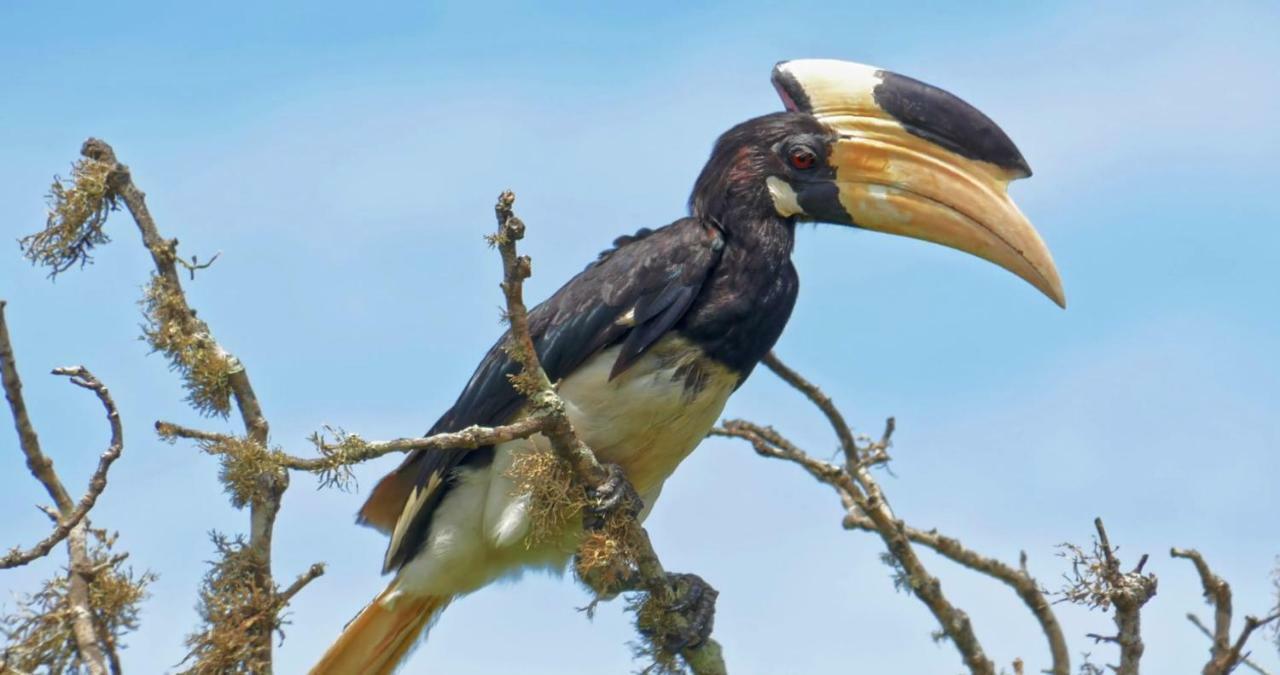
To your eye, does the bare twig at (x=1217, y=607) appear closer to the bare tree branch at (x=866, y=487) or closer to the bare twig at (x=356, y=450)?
the bare tree branch at (x=866, y=487)

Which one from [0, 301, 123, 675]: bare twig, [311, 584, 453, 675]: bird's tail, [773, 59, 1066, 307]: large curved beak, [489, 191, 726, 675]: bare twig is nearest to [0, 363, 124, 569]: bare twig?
[0, 301, 123, 675]: bare twig

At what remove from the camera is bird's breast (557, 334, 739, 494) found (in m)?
5.97

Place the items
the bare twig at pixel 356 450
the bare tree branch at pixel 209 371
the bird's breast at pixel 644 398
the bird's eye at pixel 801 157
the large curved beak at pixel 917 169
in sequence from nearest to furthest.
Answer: the bare twig at pixel 356 450 → the bare tree branch at pixel 209 371 → the bird's breast at pixel 644 398 → the large curved beak at pixel 917 169 → the bird's eye at pixel 801 157

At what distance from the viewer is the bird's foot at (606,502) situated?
17.5 ft

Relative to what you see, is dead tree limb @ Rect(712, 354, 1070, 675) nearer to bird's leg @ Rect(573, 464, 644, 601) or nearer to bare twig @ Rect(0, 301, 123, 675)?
bird's leg @ Rect(573, 464, 644, 601)

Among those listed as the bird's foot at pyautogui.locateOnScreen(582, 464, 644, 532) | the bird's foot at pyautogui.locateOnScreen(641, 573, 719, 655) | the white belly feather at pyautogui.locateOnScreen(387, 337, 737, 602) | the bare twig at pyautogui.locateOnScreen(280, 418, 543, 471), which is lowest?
the bare twig at pyautogui.locateOnScreen(280, 418, 543, 471)

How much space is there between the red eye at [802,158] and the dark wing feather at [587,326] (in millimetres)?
460

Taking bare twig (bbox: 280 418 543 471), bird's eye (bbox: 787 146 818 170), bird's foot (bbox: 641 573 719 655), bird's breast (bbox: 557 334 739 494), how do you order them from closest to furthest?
bare twig (bbox: 280 418 543 471), bird's foot (bbox: 641 573 719 655), bird's breast (bbox: 557 334 739 494), bird's eye (bbox: 787 146 818 170)

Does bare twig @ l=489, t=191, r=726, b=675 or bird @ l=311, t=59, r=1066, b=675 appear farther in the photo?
bird @ l=311, t=59, r=1066, b=675

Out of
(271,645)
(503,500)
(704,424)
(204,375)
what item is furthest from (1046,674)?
(204,375)

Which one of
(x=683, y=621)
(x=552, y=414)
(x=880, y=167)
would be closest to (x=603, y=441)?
(x=683, y=621)

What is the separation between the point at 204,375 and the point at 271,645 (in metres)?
0.81

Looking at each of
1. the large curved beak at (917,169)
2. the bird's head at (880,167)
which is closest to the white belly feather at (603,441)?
the bird's head at (880,167)

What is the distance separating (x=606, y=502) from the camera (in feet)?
17.5
